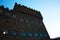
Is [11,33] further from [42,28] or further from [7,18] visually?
[42,28]

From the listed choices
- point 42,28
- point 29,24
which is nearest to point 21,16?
point 29,24

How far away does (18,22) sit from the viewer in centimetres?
3014

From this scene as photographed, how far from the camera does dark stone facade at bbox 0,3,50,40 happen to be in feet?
87.2

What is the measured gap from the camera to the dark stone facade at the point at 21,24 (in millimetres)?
26594

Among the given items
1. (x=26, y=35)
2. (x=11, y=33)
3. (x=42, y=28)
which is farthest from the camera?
(x=42, y=28)

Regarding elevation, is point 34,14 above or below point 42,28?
above

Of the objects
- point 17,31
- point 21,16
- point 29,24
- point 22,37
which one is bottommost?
point 22,37

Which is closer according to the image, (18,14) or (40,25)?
(18,14)

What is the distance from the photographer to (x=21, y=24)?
30.5 meters

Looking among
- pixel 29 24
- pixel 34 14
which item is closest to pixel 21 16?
pixel 29 24

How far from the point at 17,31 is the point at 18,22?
311 cm

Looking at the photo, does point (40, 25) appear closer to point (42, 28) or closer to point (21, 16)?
point (42, 28)

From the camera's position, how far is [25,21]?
105 feet

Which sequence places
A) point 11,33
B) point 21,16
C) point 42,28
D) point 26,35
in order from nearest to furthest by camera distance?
point 11,33
point 26,35
point 21,16
point 42,28
